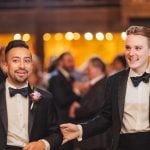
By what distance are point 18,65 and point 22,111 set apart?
0.35 m

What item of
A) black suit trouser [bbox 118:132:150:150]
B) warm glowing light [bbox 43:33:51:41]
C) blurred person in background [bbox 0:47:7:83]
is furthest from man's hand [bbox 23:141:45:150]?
warm glowing light [bbox 43:33:51:41]

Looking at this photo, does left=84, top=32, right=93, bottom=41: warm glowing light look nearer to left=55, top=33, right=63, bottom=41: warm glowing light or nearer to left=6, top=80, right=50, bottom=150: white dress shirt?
left=55, top=33, right=63, bottom=41: warm glowing light

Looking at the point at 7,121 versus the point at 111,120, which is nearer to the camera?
the point at 7,121

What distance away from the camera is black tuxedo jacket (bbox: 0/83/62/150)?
15.5ft

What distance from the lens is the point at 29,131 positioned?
4.79m

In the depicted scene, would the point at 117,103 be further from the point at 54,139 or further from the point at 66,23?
the point at 66,23

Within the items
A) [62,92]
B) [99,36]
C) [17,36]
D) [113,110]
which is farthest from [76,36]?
[113,110]

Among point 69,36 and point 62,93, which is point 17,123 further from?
point 69,36

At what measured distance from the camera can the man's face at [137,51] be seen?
493 cm

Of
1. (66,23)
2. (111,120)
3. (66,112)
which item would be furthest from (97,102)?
(66,23)

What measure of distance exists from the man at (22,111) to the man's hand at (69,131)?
56 mm

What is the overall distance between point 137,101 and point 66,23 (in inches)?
376

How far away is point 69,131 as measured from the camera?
16.4 feet

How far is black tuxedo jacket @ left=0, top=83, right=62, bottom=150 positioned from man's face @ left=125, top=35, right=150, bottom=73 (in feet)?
2.29
